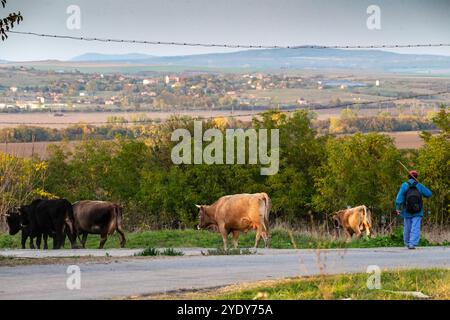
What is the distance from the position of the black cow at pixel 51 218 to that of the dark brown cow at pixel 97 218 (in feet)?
4.22

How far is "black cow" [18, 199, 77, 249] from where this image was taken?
32.0m

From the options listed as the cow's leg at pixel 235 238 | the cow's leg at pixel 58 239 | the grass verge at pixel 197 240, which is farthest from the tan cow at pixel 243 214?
the cow's leg at pixel 58 239

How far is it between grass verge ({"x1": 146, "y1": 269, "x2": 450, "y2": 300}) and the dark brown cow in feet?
54.5

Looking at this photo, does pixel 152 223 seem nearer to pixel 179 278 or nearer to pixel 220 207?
pixel 220 207

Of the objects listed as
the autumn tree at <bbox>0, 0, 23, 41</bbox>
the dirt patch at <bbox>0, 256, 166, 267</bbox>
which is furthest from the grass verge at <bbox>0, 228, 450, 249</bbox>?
the autumn tree at <bbox>0, 0, 23, 41</bbox>

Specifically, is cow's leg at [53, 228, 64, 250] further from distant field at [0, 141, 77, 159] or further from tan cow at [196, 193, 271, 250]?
distant field at [0, 141, 77, 159]

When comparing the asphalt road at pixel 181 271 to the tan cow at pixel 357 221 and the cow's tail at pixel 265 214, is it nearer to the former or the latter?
the cow's tail at pixel 265 214

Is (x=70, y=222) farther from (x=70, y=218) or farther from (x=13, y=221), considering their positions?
(x=13, y=221)

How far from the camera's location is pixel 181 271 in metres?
19.4

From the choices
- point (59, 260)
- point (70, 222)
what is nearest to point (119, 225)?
point (70, 222)

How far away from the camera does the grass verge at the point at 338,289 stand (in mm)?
15398

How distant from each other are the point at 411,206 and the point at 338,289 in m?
10.2
